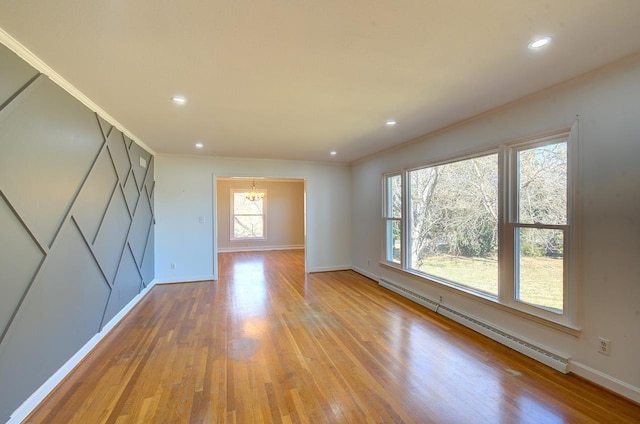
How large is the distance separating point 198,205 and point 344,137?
3233mm

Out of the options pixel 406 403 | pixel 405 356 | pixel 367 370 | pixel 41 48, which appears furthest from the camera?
pixel 405 356

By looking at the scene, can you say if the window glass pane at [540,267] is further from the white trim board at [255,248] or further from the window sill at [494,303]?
the white trim board at [255,248]

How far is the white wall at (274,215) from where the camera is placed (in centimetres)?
924

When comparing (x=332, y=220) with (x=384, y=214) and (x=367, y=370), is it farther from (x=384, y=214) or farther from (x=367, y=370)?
(x=367, y=370)

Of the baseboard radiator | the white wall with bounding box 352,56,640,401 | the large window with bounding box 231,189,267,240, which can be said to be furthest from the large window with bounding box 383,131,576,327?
the large window with bounding box 231,189,267,240

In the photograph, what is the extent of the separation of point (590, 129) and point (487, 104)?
89 cm

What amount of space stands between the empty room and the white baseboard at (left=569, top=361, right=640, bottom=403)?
10 mm

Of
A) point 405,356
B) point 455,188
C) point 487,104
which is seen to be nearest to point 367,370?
point 405,356

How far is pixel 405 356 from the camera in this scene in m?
Result: 2.65

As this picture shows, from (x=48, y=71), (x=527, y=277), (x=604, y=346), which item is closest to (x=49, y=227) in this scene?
(x=48, y=71)

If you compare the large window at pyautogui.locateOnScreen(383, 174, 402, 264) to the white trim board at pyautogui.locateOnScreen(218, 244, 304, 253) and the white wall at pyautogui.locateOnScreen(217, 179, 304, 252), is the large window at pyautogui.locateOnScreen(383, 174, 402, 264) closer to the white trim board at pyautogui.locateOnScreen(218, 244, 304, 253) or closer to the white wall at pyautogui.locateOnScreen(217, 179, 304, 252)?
the white wall at pyautogui.locateOnScreen(217, 179, 304, 252)

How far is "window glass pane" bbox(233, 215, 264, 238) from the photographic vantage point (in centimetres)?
941

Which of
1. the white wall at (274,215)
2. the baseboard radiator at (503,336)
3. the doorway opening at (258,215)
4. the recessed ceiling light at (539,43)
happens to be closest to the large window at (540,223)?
the baseboard radiator at (503,336)

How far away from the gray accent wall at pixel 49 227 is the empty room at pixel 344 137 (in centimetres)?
2
